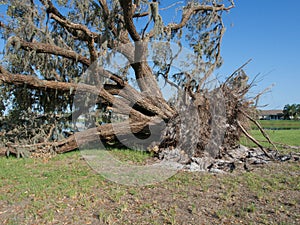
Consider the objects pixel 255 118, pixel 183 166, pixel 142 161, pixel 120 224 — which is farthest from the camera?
pixel 255 118

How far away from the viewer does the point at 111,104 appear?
24.9 ft

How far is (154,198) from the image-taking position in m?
3.46

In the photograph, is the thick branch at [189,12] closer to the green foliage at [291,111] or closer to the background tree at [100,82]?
the background tree at [100,82]

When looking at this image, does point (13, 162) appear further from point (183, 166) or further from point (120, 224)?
point (120, 224)

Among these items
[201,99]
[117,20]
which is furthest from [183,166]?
[117,20]

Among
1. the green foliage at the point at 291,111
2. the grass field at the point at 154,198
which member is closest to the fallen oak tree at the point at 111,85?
the grass field at the point at 154,198

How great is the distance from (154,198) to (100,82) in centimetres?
475

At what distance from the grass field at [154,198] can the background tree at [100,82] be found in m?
1.69

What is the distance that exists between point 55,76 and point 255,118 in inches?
236

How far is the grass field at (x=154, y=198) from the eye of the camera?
283cm

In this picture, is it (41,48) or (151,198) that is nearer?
(151,198)

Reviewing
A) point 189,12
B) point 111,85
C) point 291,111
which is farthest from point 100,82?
point 291,111

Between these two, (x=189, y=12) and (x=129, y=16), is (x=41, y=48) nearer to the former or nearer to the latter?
(x=129, y=16)

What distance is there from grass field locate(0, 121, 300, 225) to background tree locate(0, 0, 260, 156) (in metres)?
1.69
